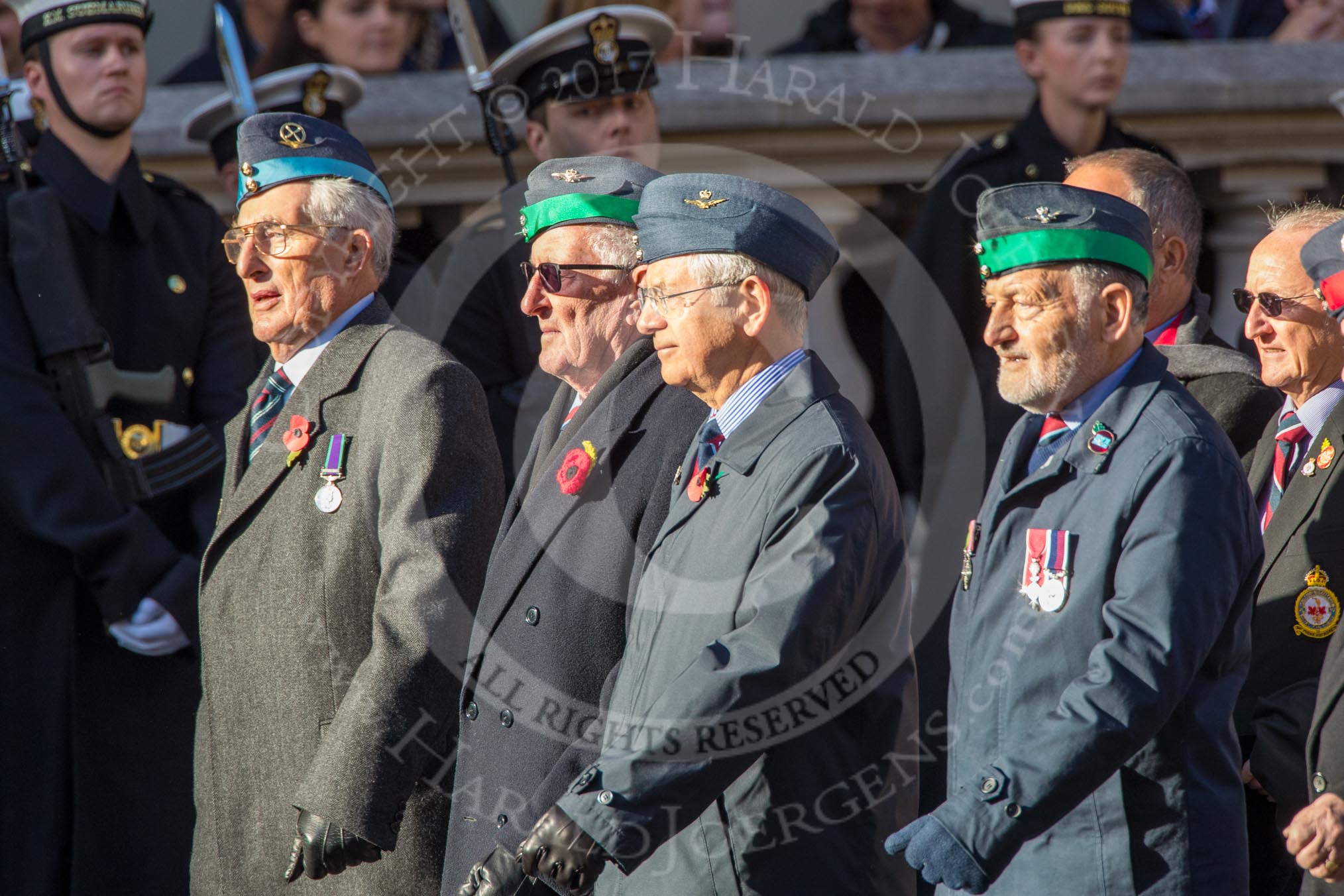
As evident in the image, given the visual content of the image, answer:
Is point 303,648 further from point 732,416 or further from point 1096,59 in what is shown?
point 1096,59

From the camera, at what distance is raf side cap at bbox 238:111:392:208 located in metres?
3.82

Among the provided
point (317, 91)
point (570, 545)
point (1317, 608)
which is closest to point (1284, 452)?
point (1317, 608)

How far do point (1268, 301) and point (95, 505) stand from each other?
2861 millimetres

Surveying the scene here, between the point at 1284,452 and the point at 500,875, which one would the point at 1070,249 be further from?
the point at 500,875

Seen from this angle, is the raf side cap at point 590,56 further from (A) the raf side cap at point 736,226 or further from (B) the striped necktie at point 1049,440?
(B) the striped necktie at point 1049,440

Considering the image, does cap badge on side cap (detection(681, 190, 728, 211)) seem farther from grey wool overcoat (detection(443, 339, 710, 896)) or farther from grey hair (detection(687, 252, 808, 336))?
grey wool overcoat (detection(443, 339, 710, 896))

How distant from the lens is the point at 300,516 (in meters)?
3.67

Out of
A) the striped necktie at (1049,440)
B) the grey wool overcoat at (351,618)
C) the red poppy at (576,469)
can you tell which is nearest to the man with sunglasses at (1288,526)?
the striped necktie at (1049,440)

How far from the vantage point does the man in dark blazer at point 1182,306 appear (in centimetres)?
400

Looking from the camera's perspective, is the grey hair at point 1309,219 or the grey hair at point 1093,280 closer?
the grey hair at point 1093,280

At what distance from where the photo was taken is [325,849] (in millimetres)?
3393

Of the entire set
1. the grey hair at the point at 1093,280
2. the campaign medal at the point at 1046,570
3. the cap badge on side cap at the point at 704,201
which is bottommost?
the campaign medal at the point at 1046,570

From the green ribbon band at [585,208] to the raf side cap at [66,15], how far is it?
2071 mm

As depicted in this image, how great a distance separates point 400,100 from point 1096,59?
222cm
